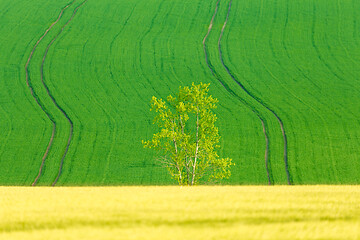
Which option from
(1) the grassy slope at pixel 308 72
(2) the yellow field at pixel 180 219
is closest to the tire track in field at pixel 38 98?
(1) the grassy slope at pixel 308 72

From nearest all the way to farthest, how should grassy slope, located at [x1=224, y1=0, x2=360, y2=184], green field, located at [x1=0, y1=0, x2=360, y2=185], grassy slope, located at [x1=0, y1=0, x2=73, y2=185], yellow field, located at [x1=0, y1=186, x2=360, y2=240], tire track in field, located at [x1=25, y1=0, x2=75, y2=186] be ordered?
1. yellow field, located at [x1=0, y1=186, x2=360, y2=240]
2. green field, located at [x1=0, y1=0, x2=360, y2=185]
3. grassy slope, located at [x1=0, y1=0, x2=73, y2=185]
4. tire track in field, located at [x1=25, y1=0, x2=75, y2=186]
5. grassy slope, located at [x1=224, y1=0, x2=360, y2=184]

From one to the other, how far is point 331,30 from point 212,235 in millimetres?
50390

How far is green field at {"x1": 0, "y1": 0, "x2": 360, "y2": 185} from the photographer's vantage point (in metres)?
27.8

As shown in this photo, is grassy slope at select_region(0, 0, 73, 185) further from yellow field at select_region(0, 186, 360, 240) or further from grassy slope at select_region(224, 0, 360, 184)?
yellow field at select_region(0, 186, 360, 240)

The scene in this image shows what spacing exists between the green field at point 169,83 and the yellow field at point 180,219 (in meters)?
20.5

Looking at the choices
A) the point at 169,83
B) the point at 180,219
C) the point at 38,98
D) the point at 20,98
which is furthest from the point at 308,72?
the point at 180,219

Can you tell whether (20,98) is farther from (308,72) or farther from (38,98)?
(308,72)

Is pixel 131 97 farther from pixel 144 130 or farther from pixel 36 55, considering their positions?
pixel 36 55

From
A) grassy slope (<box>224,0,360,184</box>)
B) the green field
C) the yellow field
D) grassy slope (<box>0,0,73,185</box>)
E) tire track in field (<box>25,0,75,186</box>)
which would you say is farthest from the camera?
grassy slope (<box>224,0,360,184</box>)

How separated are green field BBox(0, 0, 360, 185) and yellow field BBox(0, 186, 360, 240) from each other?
20451 millimetres

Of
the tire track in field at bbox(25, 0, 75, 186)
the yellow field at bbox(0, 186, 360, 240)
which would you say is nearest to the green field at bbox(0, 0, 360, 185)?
the tire track in field at bbox(25, 0, 75, 186)

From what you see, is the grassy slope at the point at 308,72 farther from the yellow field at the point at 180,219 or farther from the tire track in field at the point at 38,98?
the yellow field at the point at 180,219

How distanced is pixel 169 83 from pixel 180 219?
1408 inches

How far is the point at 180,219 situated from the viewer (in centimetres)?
418
